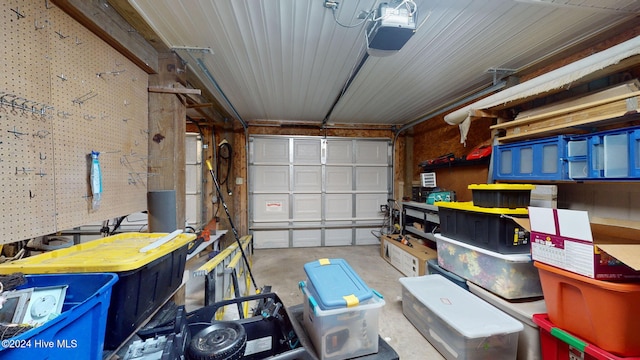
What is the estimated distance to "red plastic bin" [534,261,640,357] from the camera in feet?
3.71

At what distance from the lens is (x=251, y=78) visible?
261 cm

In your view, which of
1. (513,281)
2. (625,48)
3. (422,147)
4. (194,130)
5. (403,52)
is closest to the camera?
(625,48)

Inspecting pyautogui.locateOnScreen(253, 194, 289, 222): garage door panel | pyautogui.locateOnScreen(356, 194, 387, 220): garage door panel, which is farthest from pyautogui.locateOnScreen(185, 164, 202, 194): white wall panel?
pyautogui.locateOnScreen(356, 194, 387, 220): garage door panel

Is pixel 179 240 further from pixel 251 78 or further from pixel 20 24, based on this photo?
pixel 251 78

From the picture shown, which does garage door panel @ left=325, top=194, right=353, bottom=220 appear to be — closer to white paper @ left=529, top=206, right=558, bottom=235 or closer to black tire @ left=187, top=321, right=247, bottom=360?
white paper @ left=529, top=206, right=558, bottom=235

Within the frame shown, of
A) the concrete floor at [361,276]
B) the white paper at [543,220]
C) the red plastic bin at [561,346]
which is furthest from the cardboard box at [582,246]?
the concrete floor at [361,276]

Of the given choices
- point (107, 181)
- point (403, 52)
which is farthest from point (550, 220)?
point (107, 181)

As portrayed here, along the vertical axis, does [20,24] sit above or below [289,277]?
above

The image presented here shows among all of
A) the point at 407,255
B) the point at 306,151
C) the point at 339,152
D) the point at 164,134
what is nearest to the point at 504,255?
the point at 407,255

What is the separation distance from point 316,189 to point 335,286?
11.7ft

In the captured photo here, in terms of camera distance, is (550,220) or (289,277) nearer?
(550,220)

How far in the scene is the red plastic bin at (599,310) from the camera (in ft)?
3.71

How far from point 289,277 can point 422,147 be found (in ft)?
11.0

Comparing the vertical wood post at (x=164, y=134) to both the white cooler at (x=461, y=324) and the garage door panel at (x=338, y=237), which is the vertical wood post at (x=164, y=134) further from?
the garage door panel at (x=338, y=237)
